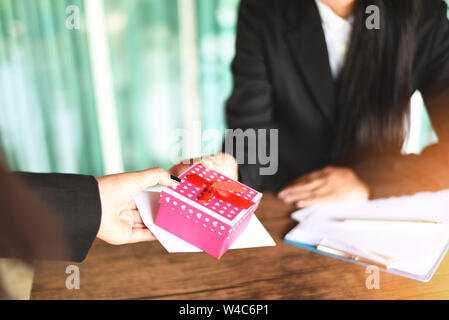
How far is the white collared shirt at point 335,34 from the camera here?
1315 millimetres

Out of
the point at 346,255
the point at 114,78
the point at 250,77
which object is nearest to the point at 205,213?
the point at 346,255

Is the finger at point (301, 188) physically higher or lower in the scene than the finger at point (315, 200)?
higher

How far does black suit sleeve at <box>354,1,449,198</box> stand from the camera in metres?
1.07

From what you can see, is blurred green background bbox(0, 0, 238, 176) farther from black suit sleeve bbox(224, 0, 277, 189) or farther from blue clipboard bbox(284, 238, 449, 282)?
blue clipboard bbox(284, 238, 449, 282)

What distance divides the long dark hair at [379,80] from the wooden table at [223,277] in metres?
0.61

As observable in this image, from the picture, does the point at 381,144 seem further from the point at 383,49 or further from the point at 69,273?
the point at 69,273

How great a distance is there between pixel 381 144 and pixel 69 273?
101 centimetres

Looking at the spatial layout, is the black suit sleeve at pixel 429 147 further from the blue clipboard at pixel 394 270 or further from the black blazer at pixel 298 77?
the blue clipboard at pixel 394 270

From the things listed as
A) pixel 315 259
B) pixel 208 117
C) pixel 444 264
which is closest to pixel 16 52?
pixel 208 117

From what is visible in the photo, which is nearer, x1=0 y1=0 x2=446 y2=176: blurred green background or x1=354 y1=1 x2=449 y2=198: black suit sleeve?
x1=354 y1=1 x2=449 y2=198: black suit sleeve

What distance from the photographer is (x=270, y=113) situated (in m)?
1.38

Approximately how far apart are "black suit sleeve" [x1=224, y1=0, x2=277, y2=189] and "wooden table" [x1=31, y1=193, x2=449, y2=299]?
23.6 inches
